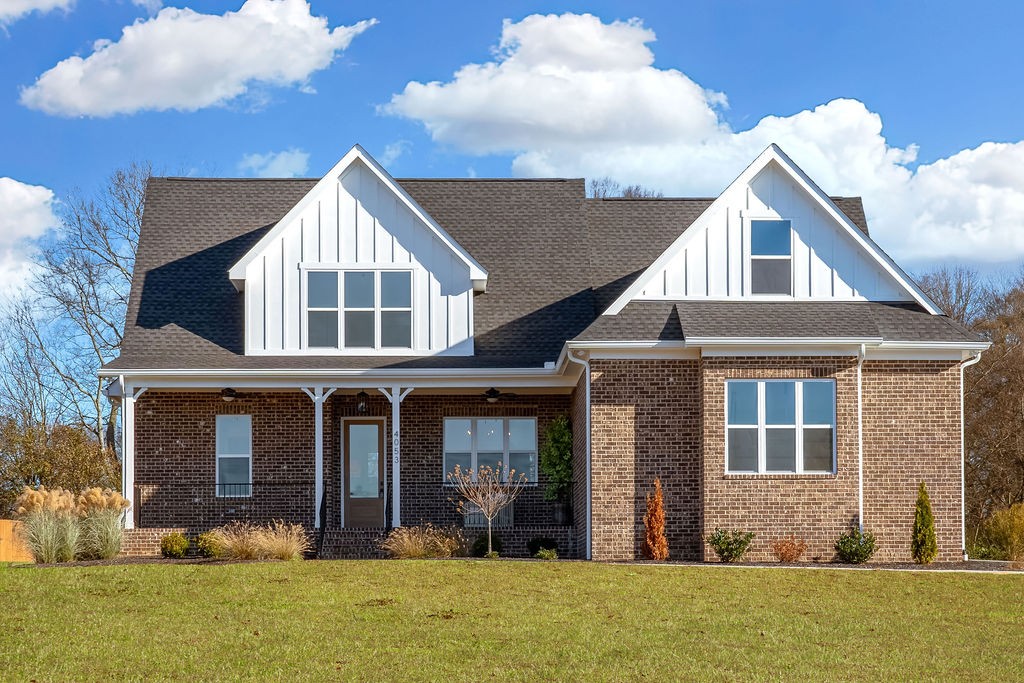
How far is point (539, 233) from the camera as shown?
88.5 feet

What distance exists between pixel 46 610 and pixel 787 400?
11489mm

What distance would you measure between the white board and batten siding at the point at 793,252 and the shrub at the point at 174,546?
31.2 feet

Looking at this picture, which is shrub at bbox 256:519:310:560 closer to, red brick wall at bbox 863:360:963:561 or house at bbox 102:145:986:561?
house at bbox 102:145:986:561

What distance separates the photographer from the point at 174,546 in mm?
21281

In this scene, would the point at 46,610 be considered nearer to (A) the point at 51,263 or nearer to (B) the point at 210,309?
(B) the point at 210,309

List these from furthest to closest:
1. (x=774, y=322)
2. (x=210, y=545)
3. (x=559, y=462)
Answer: (x=559, y=462) < (x=210, y=545) < (x=774, y=322)

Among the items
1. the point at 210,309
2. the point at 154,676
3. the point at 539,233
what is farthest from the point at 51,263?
the point at 154,676

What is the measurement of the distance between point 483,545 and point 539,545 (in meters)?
1.01

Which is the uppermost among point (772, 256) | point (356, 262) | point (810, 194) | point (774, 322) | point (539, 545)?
point (810, 194)

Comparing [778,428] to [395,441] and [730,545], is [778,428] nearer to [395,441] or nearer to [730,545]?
[730,545]

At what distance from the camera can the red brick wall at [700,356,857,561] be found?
19750 mm

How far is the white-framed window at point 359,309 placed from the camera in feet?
78.5

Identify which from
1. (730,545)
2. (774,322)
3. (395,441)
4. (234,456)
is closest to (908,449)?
(774,322)

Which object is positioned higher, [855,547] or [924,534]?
[924,534]
